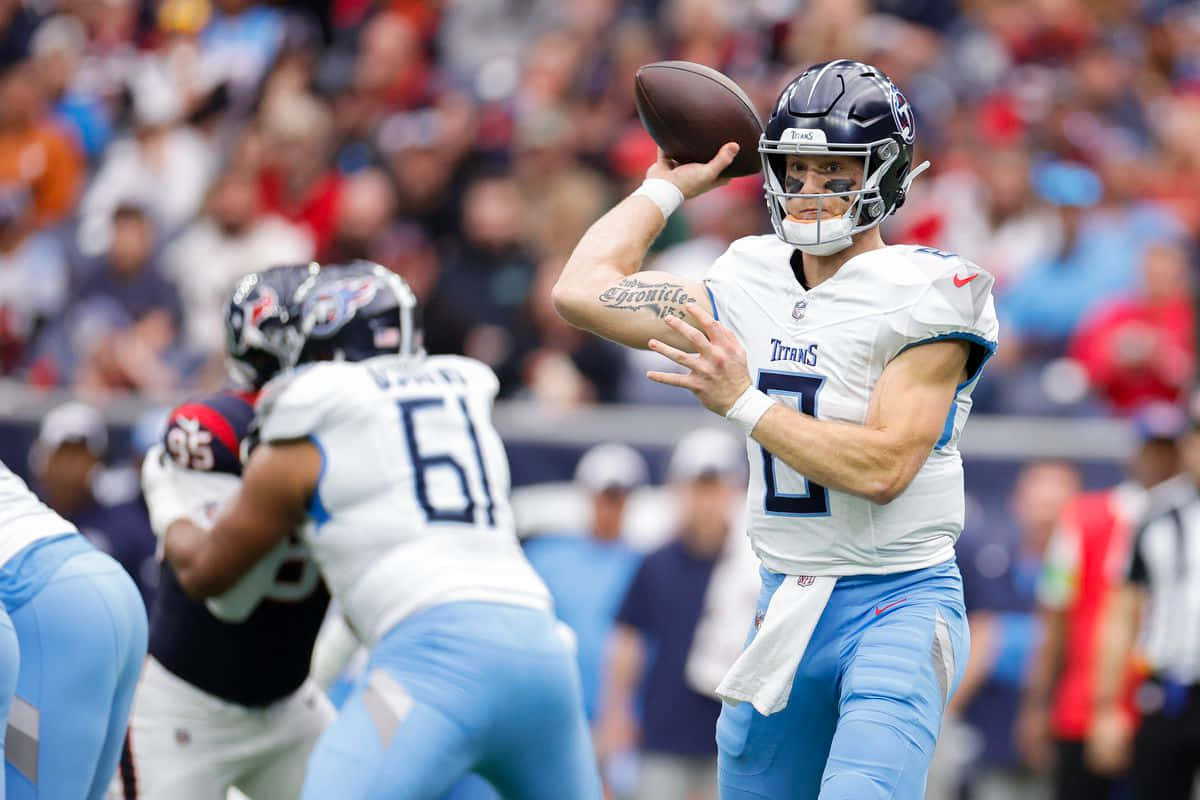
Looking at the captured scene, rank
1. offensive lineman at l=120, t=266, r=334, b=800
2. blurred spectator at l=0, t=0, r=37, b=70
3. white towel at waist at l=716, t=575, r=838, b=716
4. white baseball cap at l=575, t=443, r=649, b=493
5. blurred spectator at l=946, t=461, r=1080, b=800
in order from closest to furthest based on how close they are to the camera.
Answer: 1. white towel at waist at l=716, t=575, r=838, b=716
2. offensive lineman at l=120, t=266, r=334, b=800
3. blurred spectator at l=946, t=461, r=1080, b=800
4. white baseball cap at l=575, t=443, r=649, b=493
5. blurred spectator at l=0, t=0, r=37, b=70

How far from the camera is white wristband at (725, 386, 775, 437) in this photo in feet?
13.1

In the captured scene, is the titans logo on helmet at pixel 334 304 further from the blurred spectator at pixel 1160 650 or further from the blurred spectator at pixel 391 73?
the blurred spectator at pixel 391 73

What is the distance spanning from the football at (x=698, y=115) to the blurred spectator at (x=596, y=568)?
402 cm

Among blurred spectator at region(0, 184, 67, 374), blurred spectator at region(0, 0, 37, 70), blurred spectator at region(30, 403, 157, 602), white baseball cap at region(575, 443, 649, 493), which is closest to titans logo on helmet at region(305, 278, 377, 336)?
blurred spectator at region(30, 403, 157, 602)

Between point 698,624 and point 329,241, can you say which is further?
point 329,241

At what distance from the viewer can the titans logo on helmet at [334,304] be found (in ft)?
16.1

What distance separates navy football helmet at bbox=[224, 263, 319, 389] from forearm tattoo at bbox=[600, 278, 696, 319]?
1056 mm

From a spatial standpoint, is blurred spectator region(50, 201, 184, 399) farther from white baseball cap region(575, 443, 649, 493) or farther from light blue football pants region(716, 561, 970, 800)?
light blue football pants region(716, 561, 970, 800)

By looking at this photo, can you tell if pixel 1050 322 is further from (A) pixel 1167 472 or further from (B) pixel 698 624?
(B) pixel 698 624

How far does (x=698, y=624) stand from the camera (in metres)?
7.98

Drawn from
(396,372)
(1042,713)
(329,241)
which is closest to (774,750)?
(396,372)

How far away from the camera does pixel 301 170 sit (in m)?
11.8

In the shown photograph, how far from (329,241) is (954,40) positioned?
3971mm

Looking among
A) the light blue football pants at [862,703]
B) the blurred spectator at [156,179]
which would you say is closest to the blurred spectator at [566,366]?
the blurred spectator at [156,179]
